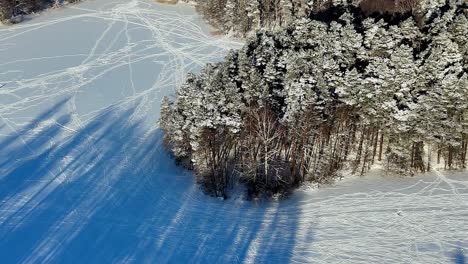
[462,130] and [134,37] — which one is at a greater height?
[134,37]

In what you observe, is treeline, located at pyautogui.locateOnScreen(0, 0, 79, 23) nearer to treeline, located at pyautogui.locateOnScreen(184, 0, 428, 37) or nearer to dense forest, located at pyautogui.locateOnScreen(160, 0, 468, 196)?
treeline, located at pyautogui.locateOnScreen(184, 0, 428, 37)

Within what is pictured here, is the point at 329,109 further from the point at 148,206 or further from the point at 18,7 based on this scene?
the point at 18,7

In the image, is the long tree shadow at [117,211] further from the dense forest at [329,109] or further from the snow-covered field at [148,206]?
the dense forest at [329,109]

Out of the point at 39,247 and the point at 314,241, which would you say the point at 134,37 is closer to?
the point at 39,247

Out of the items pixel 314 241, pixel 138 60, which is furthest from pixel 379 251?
pixel 138 60

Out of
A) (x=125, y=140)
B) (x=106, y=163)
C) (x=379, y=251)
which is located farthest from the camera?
(x=125, y=140)

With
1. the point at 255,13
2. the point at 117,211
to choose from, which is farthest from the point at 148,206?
the point at 255,13
